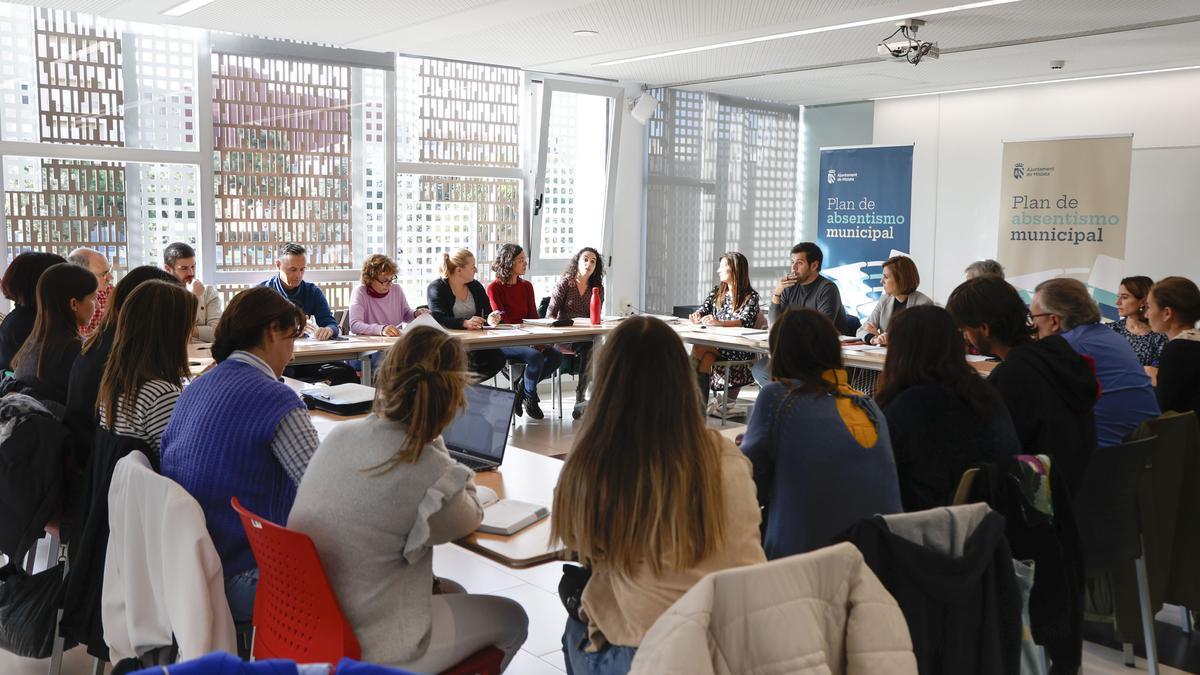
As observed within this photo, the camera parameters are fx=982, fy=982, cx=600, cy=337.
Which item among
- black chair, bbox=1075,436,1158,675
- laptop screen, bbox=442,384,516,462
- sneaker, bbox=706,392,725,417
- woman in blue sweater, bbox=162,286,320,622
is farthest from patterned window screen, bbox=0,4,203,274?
black chair, bbox=1075,436,1158,675

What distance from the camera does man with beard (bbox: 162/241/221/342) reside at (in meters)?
5.83

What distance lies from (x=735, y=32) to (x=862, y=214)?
360 centimetres

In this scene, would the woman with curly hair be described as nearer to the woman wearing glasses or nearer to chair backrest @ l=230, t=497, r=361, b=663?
the woman wearing glasses

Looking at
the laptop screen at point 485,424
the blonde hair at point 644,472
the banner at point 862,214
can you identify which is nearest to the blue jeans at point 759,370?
the banner at point 862,214

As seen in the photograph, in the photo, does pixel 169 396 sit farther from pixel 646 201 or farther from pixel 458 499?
pixel 646 201

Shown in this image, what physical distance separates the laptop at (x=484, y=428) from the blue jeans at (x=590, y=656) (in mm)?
915

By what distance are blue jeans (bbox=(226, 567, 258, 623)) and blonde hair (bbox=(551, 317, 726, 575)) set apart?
94cm

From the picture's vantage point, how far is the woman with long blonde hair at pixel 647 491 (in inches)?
73.6

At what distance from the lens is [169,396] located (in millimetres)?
2711

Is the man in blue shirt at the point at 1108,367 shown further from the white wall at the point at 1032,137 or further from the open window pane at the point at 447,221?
the open window pane at the point at 447,221

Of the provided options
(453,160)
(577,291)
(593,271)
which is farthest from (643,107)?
(577,291)

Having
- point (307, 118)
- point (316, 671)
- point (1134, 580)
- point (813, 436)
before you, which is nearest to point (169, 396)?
point (813, 436)

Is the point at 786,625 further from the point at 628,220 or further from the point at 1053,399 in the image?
the point at 628,220

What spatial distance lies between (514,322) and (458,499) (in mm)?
4970
